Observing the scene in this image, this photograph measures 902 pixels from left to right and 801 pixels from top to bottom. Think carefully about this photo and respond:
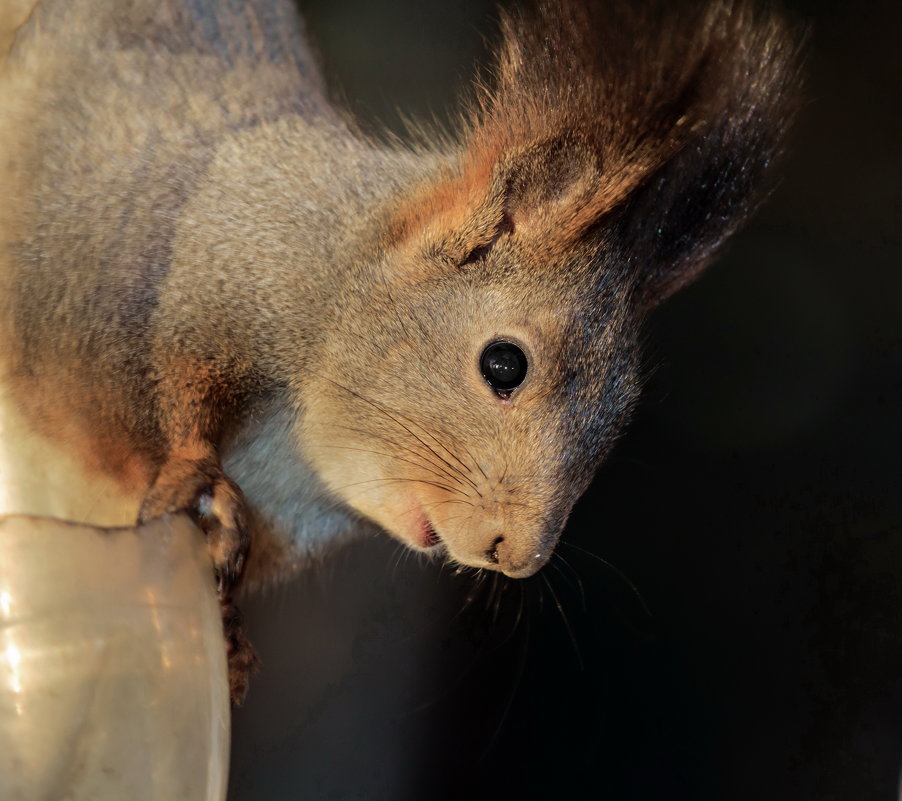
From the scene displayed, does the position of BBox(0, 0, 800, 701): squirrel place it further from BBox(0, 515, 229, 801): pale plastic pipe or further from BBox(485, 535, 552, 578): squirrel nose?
Result: BBox(0, 515, 229, 801): pale plastic pipe

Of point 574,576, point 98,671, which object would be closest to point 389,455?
point 574,576

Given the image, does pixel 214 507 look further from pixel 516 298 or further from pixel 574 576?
pixel 574 576

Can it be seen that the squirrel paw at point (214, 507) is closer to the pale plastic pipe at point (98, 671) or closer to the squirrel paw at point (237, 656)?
the squirrel paw at point (237, 656)

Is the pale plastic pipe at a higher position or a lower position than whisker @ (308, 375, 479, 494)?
lower

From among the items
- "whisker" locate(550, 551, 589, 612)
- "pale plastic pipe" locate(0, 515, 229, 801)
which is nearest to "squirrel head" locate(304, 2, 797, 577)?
"whisker" locate(550, 551, 589, 612)

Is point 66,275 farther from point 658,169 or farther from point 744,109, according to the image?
point 744,109

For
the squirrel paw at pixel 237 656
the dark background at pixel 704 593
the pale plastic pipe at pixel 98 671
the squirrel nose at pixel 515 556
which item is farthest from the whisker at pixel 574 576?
the pale plastic pipe at pixel 98 671

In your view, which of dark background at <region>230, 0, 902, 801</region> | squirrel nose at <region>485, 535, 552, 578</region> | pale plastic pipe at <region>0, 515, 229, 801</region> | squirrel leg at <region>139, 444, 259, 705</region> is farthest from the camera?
dark background at <region>230, 0, 902, 801</region>
